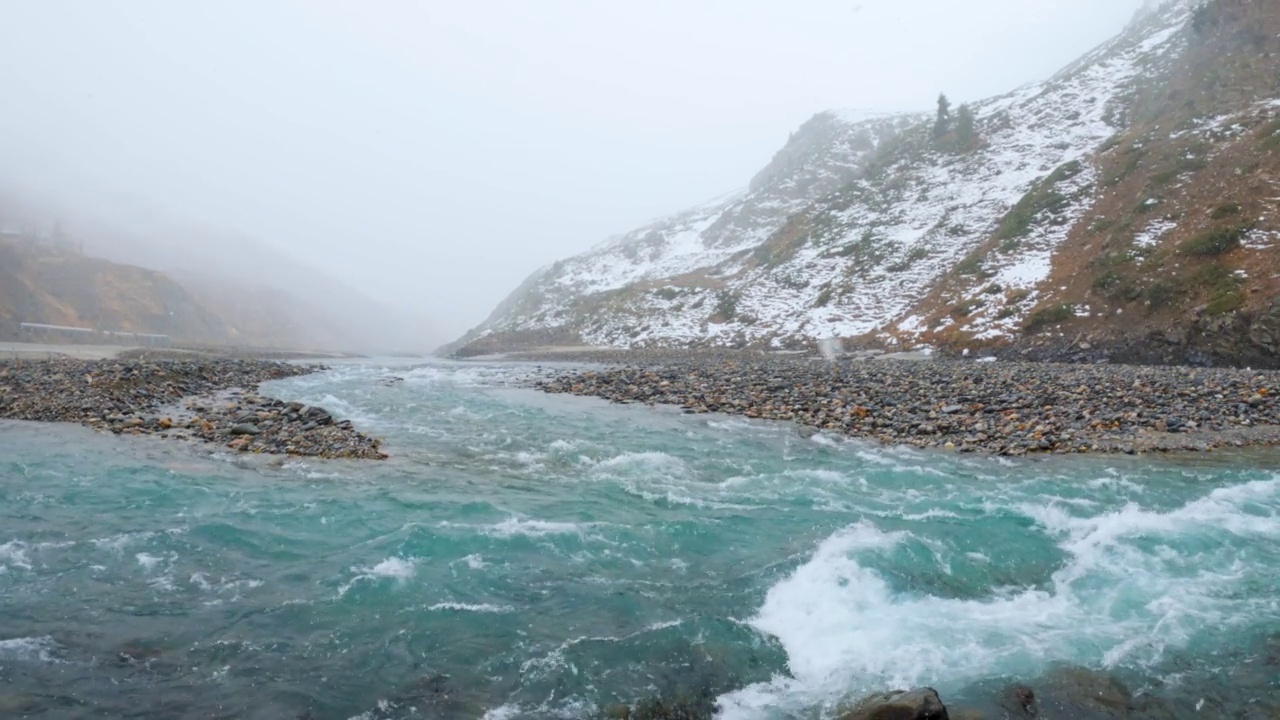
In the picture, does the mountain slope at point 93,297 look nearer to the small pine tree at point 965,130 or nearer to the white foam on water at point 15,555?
the white foam on water at point 15,555

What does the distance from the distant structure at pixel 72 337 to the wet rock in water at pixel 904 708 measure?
270 ft

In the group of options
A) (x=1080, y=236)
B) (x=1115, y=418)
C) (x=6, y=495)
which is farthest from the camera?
(x=1080, y=236)

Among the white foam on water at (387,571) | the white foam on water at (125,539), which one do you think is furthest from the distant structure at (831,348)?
the white foam on water at (125,539)

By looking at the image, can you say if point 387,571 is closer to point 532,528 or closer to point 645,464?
point 532,528

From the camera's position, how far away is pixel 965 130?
74750mm

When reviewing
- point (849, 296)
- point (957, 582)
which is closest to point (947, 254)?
point (849, 296)

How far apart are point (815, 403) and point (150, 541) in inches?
746

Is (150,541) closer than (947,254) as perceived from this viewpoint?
Yes

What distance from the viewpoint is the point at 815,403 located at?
22641mm

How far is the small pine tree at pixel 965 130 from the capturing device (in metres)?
72.6

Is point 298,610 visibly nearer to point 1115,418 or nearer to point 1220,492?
point 1220,492

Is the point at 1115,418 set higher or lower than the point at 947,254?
lower

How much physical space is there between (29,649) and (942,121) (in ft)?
298

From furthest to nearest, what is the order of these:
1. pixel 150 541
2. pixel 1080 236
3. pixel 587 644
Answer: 1. pixel 1080 236
2. pixel 150 541
3. pixel 587 644
